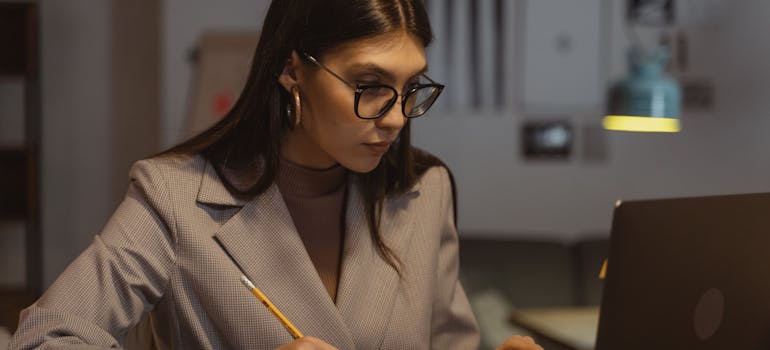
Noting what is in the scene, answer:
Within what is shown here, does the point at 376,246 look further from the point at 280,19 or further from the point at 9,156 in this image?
the point at 9,156

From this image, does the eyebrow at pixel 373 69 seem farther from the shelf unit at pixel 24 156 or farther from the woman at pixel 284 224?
the shelf unit at pixel 24 156

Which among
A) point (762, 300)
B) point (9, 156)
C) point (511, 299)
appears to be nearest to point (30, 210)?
point (9, 156)

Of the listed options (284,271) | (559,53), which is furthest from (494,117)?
(284,271)

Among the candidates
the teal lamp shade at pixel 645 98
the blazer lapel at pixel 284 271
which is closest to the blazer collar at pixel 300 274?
the blazer lapel at pixel 284 271

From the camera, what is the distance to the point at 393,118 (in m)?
1.35

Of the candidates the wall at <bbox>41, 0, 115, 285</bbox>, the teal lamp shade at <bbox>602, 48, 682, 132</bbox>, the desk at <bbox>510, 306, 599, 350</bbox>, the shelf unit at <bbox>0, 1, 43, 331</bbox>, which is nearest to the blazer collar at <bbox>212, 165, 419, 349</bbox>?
the desk at <bbox>510, 306, 599, 350</bbox>

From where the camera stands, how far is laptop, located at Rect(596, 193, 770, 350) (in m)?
1.04

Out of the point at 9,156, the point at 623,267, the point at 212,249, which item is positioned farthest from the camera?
the point at 9,156

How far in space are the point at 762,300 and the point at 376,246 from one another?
0.70m

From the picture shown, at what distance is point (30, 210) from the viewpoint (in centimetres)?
422

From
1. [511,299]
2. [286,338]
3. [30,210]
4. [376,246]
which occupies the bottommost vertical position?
[511,299]

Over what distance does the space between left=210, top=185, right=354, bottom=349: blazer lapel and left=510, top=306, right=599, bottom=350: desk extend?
1.12 metres

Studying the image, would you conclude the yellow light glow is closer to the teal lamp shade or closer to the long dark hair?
the teal lamp shade

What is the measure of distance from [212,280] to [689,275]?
71 centimetres
